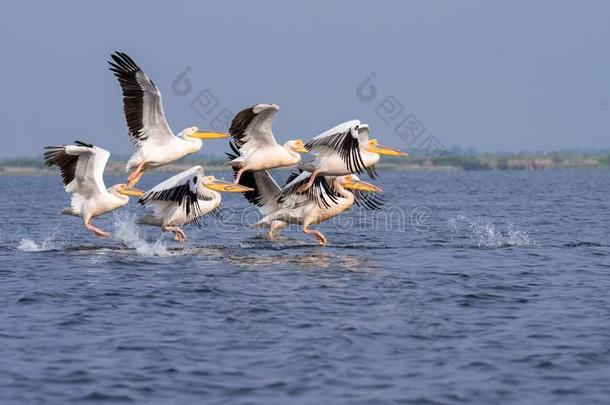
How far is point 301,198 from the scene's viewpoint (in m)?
15.4

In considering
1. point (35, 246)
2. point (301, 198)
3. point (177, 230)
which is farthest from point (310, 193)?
point (35, 246)

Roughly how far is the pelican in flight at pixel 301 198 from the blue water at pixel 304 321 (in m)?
0.37

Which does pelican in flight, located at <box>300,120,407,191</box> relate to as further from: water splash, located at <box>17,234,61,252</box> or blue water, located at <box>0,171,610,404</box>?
water splash, located at <box>17,234,61,252</box>

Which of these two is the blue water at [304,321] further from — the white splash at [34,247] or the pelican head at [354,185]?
the pelican head at [354,185]

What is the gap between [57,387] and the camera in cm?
718

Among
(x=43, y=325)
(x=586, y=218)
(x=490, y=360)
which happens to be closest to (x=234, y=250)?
(x=43, y=325)

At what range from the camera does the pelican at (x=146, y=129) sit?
44.2 feet

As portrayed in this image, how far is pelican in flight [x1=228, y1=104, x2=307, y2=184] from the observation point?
→ 13906 mm

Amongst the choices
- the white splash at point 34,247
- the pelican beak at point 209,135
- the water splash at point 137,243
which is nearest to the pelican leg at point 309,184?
the pelican beak at point 209,135

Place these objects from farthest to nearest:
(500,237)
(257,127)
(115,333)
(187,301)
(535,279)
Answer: (500,237) → (257,127) → (535,279) → (187,301) → (115,333)

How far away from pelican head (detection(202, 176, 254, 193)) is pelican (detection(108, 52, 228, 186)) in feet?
1.54

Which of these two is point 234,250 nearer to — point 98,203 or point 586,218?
point 98,203

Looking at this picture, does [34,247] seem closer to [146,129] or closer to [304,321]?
[146,129]

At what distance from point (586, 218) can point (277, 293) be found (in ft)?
43.4
